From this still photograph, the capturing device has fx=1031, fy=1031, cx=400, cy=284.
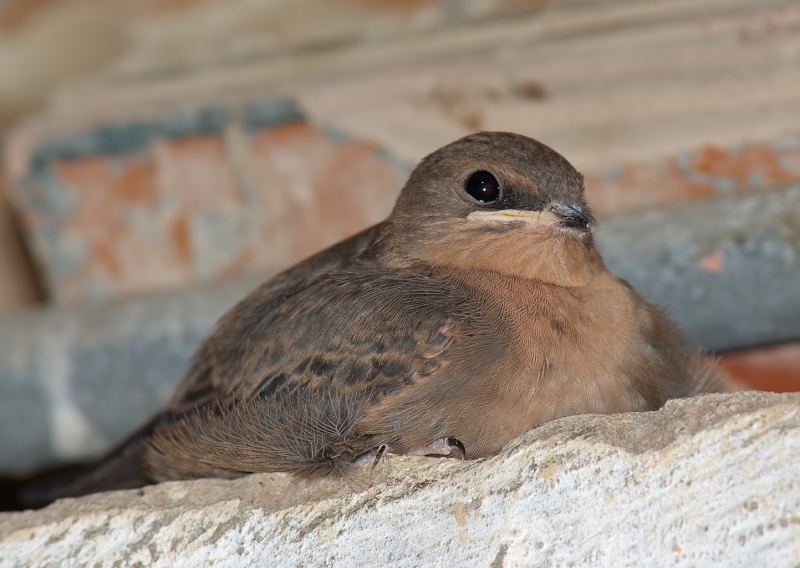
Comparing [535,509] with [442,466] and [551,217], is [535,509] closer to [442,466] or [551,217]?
[442,466]

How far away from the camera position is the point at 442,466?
2416mm

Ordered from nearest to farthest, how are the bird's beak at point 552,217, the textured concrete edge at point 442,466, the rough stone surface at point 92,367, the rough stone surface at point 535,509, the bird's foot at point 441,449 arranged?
1. the rough stone surface at point 535,509
2. the textured concrete edge at point 442,466
3. the bird's foot at point 441,449
4. the bird's beak at point 552,217
5. the rough stone surface at point 92,367

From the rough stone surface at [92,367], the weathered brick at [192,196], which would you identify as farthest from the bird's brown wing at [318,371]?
the weathered brick at [192,196]

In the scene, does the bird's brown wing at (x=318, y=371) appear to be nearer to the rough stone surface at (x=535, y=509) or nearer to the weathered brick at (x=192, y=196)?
the rough stone surface at (x=535, y=509)

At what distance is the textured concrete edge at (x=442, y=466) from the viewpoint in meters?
2.18

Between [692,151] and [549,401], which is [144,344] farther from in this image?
[692,151]

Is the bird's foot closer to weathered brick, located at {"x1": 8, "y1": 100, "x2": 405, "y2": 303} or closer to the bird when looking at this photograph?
the bird

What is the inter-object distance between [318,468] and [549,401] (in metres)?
0.61

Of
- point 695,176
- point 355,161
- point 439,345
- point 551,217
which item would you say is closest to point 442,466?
point 439,345

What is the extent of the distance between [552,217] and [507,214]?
0.14 meters

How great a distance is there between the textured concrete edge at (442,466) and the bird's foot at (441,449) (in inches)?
4.3

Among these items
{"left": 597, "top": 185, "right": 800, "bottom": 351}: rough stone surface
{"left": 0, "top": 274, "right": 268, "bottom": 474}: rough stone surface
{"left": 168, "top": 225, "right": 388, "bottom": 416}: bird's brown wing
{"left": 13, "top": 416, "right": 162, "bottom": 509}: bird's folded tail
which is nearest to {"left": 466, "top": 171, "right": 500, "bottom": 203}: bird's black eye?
{"left": 168, "top": 225, "right": 388, "bottom": 416}: bird's brown wing

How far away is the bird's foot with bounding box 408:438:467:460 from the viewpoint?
2.61 m

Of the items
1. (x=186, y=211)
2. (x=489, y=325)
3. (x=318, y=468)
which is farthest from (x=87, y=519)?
(x=186, y=211)
